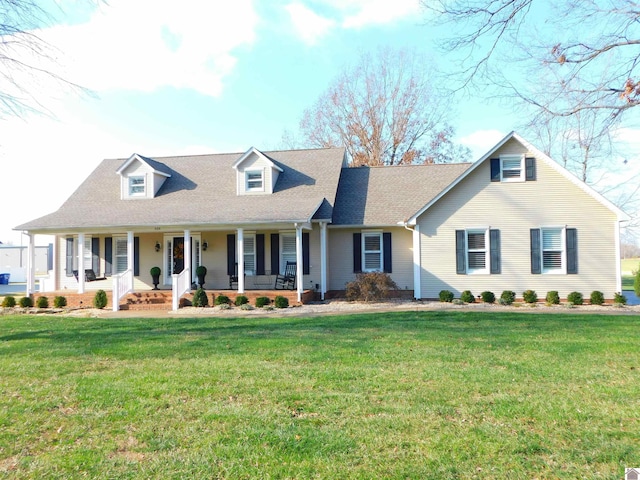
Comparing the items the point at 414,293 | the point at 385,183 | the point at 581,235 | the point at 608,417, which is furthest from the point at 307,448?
the point at 385,183

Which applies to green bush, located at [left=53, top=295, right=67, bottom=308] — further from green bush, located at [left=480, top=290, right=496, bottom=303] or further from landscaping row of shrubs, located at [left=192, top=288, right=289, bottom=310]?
green bush, located at [left=480, top=290, right=496, bottom=303]

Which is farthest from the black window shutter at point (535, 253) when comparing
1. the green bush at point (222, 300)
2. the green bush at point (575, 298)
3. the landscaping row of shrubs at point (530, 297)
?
the green bush at point (222, 300)

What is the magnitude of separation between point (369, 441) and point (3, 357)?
660cm

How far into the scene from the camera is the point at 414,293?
57.3 ft

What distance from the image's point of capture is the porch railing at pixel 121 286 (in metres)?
16.4

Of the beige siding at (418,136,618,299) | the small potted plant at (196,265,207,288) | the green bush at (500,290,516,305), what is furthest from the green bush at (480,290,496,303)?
the small potted plant at (196,265,207,288)

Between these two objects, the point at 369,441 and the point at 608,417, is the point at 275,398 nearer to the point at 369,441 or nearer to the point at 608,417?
the point at 369,441

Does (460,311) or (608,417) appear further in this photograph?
(460,311)

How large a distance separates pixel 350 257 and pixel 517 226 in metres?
6.20

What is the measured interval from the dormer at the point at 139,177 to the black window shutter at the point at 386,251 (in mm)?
10189

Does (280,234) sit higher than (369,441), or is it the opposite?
(280,234)

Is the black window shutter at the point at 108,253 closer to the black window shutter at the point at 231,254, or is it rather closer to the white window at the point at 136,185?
the white window at the point at 136,185

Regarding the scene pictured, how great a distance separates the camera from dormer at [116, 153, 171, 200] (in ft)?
68.0

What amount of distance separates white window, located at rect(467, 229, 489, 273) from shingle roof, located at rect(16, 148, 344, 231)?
17.5 feet
